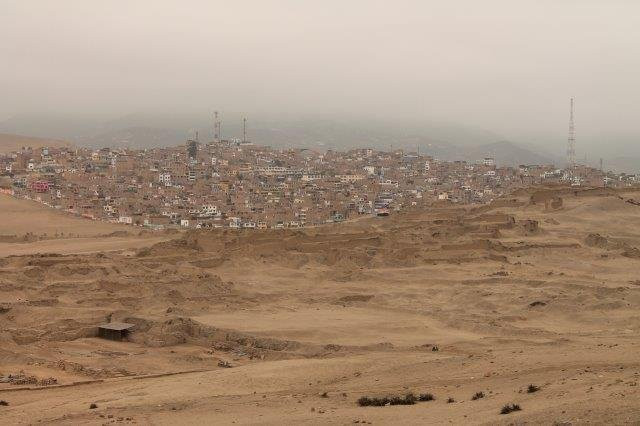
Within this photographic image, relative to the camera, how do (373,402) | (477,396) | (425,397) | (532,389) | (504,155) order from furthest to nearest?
(504,155) < (425,397) < (373,402) < (477,396) < (532,389)

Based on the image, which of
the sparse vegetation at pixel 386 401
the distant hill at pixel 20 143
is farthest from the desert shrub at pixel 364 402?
the distant hill at pixel 20 143

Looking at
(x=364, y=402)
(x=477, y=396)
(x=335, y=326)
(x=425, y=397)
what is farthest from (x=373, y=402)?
(x=335, y=326)

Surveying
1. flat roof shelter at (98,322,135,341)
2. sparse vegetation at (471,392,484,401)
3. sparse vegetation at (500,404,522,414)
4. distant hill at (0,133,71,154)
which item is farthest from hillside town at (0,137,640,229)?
sparse vegetation at (500,404,522,414)

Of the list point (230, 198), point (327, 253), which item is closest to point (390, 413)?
point (327, 253)

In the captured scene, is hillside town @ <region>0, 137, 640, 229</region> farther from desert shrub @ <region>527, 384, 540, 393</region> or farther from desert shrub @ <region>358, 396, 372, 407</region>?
desert shrub @ <region>527, 384, 540, 393</region>

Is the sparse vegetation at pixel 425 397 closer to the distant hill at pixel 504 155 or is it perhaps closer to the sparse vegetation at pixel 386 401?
the sparse vegetation at pixel 386 401

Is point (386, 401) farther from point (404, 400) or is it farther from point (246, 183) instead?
point (246, 183)

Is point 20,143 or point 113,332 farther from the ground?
point 20,143
